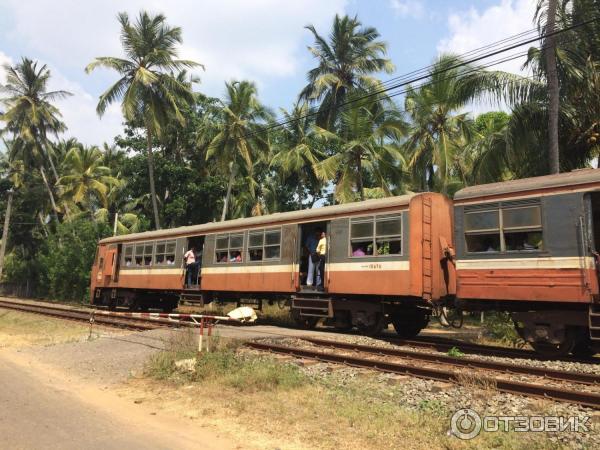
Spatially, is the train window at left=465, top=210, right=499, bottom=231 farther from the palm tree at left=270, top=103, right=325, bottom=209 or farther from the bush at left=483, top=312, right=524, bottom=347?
the palm tree at left=270, top=103, right=325, bottom=209

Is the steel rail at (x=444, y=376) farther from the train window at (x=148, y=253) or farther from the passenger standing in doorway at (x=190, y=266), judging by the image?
the train window at (x=148, y=253)

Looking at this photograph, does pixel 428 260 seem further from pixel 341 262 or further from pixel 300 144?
pixel 300 144

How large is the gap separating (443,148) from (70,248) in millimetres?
22014

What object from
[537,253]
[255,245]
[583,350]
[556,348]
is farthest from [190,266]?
[583,350]

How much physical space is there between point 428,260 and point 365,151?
12.9 meters

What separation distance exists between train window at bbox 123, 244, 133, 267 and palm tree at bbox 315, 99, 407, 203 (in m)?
8.88

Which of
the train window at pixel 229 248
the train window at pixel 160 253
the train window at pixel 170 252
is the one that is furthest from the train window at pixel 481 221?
the train window at pixel 160 253

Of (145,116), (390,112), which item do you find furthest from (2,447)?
(145,116)

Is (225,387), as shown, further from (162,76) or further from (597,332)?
(162,76)

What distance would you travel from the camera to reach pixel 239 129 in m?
29.2

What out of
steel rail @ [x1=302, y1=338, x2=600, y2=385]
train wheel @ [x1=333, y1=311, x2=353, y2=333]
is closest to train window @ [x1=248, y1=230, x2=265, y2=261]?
train wheel @ [x1=333, y1=311, x2=353, y2=333]

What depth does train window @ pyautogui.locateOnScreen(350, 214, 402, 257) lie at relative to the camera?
1212 cm

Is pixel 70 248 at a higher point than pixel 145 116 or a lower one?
lower

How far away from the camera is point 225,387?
7535mm
